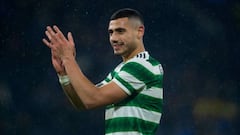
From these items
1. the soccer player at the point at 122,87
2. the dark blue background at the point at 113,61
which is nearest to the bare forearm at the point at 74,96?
the soccer player at the point at 122,87

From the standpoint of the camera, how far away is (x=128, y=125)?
1.55m

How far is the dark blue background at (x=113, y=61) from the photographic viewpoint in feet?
11.0

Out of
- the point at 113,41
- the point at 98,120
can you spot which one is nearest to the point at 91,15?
the point at 98,120

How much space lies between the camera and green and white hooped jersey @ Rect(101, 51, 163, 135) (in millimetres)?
1555

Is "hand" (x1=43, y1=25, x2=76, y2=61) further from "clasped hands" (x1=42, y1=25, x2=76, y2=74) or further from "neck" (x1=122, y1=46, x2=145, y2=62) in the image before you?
"neck" (x1=122, y1=46, x2=145, y2=62)

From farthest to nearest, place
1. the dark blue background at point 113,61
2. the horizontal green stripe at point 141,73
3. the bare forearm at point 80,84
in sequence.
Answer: the dark blue background at point 113,61 < the horizontal green stripe at point 141,73 < the bare forearm at point 80,84

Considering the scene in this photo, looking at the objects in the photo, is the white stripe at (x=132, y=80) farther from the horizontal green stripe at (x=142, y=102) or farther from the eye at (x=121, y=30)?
the eye at (x=121, y=30)

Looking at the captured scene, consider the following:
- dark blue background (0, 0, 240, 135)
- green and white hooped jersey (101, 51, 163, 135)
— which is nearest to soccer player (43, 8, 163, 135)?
green and white hooped jersey (101, 51, 163, 135)

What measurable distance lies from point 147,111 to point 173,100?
1806 millimetres

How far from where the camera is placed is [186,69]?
340 cm

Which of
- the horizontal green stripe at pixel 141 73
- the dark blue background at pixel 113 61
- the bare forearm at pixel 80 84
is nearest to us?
the bare forearm at pixel 80 84

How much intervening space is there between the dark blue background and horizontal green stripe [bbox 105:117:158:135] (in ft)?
5.86

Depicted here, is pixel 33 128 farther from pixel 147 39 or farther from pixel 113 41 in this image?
pixel 113 41

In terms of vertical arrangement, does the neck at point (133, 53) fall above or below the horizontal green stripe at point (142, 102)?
above
